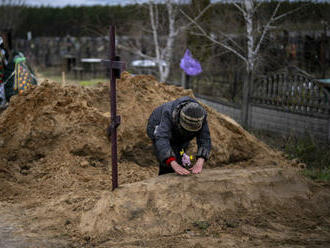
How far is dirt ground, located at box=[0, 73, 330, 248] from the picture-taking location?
10.5 feet

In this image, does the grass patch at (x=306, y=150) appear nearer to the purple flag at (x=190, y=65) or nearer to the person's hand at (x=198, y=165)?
the person's hand at (x=198, y=165)

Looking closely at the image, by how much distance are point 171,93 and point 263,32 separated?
10.8ft

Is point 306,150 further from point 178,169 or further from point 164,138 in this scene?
point 164,138

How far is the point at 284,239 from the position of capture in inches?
120

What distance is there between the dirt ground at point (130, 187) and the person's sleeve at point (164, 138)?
1.00 feet

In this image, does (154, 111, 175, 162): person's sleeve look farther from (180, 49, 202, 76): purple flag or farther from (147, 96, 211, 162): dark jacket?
(180, 49, 202, 76): purple flag

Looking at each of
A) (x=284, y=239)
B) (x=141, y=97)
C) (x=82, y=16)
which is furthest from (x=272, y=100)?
(x=82, y=16)

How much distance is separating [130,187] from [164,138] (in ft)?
1.96

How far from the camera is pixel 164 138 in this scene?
3623 millimetres

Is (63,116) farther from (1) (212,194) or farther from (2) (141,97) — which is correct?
(1) (212,194)

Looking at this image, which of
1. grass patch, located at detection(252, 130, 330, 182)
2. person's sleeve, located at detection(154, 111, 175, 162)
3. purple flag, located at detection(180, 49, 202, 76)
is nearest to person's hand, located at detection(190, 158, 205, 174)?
person's sleeve, located at detection(154, 111, 175, 162)

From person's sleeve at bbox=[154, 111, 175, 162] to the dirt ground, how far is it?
0.31 m

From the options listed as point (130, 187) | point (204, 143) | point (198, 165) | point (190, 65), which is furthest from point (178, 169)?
point (190, 65)

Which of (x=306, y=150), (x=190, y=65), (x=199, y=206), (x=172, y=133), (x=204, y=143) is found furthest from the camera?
(x=190, y=65)
